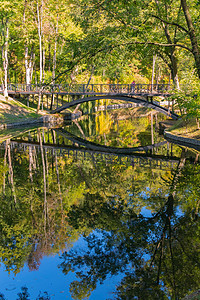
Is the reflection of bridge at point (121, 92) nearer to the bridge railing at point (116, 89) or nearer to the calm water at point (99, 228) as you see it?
the bridge railing at point (116, 89)

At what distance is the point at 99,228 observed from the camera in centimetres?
1158

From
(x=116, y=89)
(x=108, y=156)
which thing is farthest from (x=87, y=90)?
(x=108, y=156)

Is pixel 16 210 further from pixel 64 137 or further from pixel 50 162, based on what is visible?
pixel 64 137

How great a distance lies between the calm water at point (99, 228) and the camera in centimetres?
826

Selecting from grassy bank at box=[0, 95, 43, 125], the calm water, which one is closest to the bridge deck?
grassy bank at box=[0, 95, 43, 125]

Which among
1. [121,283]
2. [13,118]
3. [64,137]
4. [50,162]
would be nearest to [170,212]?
[121,283]

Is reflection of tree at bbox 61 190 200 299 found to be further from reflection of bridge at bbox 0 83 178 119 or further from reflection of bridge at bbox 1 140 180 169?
reflection of bridge at bbox 0 83 178 119

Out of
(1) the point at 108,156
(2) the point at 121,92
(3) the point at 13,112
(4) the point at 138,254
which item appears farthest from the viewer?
(3) the point at 13,112

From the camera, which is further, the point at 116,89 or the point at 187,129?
the point at 116,89

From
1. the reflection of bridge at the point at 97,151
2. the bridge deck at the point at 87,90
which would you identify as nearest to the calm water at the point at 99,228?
the reflection of bridge at the point at 97,151

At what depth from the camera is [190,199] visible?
14359mm

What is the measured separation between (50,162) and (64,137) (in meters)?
12.7

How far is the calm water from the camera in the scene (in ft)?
27.1

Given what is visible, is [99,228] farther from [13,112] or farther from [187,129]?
[13,112]
